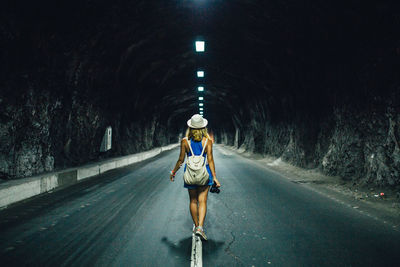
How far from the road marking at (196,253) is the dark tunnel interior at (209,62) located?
6.29 m

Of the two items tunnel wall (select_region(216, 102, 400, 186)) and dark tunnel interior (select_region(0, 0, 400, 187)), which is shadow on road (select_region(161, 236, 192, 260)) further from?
tunnel wall (select_region(216, 102, 400, 186))

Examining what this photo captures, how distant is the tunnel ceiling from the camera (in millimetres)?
7336

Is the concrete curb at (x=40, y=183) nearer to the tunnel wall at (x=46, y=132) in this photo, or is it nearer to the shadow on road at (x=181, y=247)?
the tunnel wall at (x=46, y=132)

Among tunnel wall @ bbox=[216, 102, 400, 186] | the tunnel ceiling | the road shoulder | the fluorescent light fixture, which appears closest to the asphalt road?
the road shoulder

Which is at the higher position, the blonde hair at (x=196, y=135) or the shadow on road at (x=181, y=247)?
the blonde hair at (x=196, y=135)

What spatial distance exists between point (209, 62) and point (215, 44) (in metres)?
3.33

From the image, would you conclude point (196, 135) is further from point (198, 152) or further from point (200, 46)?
point (200, 46)

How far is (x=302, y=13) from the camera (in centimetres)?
887

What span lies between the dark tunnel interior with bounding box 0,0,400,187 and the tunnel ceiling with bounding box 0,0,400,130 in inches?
1.7

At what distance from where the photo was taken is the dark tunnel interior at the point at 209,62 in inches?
291

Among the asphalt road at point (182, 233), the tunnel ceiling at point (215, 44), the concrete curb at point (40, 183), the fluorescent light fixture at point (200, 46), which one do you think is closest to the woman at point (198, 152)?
the asphalt road at point (182, 233)

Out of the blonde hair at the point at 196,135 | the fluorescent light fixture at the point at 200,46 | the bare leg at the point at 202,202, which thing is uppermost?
the fluorescent light fixture at the point at 200,46

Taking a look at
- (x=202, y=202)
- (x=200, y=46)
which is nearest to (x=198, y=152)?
(x=202, y=202)

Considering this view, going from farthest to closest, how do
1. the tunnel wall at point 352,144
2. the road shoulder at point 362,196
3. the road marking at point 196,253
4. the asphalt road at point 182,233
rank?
the tunnel wall at point 352,144, the road shoulder at point 362,196, the asphalt road at point 182,233, the road marking at point 196,253
